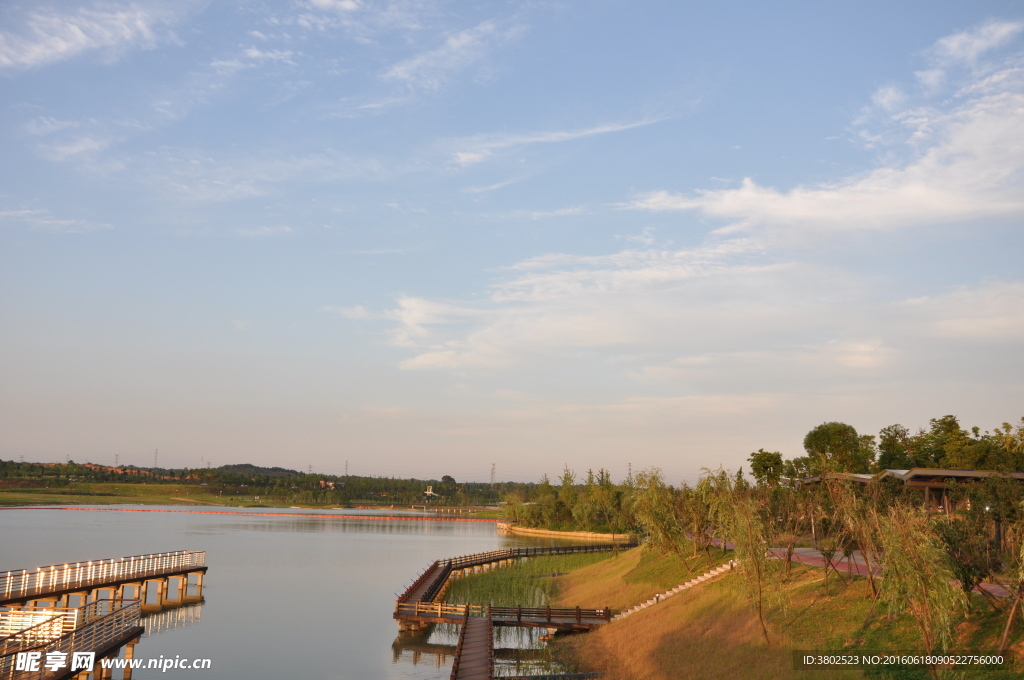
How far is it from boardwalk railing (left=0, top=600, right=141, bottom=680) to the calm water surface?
4933 mm

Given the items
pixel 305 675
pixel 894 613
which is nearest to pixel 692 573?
pixel 894 613

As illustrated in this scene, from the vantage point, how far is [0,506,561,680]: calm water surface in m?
40.1

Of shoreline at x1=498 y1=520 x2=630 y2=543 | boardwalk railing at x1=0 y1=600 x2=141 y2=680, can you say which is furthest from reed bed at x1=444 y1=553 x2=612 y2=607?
boardwalk railing at x1=0 y1=600 x2=141 y2=680

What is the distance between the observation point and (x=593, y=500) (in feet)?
407

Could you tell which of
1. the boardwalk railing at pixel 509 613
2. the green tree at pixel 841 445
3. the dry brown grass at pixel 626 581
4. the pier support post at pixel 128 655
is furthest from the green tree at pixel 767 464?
the pier support post at pixel 128 655

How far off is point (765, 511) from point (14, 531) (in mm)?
119819

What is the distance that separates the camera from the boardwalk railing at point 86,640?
23125mm

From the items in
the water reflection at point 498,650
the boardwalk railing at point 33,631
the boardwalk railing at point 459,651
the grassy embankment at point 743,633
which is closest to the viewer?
the boardwalk railing at point 33,631

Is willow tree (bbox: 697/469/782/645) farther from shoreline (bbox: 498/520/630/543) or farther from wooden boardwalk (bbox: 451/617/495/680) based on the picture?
shoreline (bbox: 498/520/630/543)

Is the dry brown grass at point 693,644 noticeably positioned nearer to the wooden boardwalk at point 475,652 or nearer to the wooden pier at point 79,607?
the wooden boardwalk at point 475,652

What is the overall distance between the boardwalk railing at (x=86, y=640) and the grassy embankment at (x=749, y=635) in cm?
1964

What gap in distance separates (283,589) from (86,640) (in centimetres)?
3941

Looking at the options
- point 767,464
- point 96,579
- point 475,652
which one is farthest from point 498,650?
point 767,464

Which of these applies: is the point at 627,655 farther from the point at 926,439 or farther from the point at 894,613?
the point at 926,439
